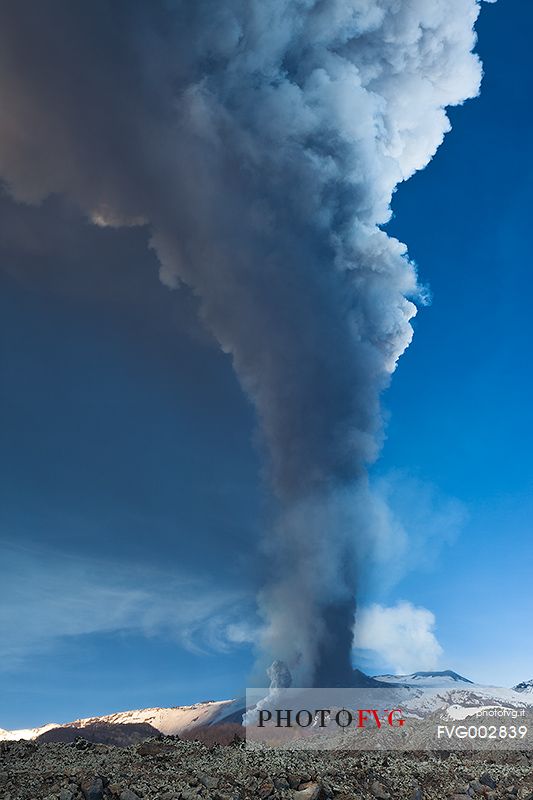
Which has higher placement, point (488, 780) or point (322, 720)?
point (322, 720)

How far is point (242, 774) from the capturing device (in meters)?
21.8

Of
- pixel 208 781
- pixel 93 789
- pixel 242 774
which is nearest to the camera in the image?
pixel 93 789

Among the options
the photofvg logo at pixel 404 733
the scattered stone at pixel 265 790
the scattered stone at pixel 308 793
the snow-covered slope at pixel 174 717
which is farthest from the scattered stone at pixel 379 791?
the snow-covered slope at pixel 174 717

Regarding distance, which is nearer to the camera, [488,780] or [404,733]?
[488,780]

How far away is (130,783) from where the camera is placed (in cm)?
2031

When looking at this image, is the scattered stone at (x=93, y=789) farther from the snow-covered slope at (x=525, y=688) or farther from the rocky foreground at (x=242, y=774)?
the snow-covered slope at (x=525, y=688)

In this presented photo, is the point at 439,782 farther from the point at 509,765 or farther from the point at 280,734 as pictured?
the point at 280,734

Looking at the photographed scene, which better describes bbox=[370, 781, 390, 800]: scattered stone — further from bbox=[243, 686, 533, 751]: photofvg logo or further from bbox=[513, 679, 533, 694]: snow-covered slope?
bbox=[513, 679, 533, 694]: snow-covered slope

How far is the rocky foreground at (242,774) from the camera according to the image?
19703mm

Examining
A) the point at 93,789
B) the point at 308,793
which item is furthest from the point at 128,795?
the point at 308,793

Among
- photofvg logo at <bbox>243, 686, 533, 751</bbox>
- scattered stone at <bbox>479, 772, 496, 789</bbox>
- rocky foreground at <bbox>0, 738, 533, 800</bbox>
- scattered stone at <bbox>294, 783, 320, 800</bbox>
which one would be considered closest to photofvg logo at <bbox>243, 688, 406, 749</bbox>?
photofvg logo at <bbox>243, 686, 533, 751</bbox>

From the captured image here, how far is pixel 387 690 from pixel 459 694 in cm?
1075

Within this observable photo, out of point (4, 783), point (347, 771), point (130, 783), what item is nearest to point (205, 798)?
point (130, 783)

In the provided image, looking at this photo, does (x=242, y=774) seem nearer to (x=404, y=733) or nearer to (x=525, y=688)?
(x=404, y=733)
